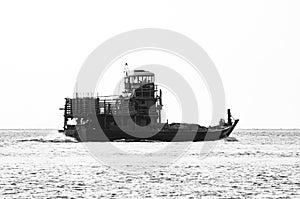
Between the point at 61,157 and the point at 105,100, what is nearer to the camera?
the point at 61,157

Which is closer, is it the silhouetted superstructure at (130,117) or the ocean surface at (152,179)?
the ocean surface at (152,179)

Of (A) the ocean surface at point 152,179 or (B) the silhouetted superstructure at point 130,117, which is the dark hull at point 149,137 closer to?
(B) the silhouetted superstructure at point 130,117

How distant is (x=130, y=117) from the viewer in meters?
96.1

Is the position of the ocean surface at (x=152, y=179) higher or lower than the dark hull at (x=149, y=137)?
lower

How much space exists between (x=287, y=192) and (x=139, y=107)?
59853mm

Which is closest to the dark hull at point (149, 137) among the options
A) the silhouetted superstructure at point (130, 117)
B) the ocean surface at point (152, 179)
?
the silhouetted superstructure at point (130, 117)

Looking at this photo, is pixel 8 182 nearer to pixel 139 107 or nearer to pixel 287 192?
pixel 287 192

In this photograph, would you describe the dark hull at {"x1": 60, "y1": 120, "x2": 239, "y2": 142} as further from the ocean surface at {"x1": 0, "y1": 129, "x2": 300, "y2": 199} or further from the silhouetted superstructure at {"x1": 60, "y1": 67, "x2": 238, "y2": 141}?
the ocean surface at {"x1": 0, "y1": 129, "x2": 300, "y2": 199}

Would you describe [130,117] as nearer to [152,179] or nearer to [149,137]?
[149,137]

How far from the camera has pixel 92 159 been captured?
64500 millimetres

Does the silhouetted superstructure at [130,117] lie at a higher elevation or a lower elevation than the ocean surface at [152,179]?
higher

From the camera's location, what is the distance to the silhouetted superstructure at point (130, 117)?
96000 millimetres

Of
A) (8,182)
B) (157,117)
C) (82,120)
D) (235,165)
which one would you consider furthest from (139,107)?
(8,182)

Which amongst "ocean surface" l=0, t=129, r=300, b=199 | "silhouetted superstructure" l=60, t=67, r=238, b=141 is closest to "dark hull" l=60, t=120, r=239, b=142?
"silhouetted superstructure" l=60, t=67, r=238, b=141
